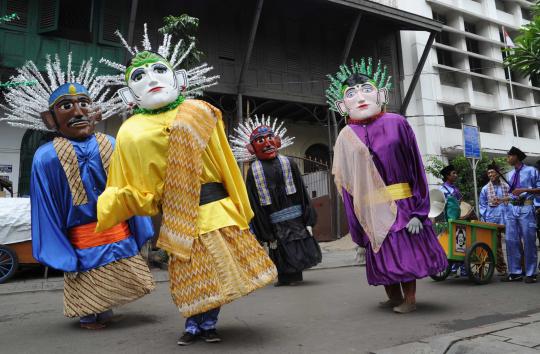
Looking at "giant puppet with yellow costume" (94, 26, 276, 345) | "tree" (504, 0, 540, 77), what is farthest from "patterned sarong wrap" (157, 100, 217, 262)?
"tree" (504, 0, 540, 77)

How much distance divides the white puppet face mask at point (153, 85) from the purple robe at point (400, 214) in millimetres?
1682

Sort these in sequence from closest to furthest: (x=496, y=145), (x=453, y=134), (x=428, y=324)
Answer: (x=428, y=324)
(x=453, y=134)
(x=496, y=145)

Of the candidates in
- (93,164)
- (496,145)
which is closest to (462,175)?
(496,145)

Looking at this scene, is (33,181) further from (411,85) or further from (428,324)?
(411,85)

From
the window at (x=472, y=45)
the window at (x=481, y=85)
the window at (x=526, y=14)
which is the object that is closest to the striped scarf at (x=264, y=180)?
the window at (x=481, y=85)

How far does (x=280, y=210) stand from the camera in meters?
5.73

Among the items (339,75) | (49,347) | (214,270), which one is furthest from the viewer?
(339,75)

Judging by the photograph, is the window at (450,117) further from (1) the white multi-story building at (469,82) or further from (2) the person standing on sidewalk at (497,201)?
(2) the person standing on sidewalk at (497,201)

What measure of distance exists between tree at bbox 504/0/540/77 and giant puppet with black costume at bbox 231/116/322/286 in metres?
3.21

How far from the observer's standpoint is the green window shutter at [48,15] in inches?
400

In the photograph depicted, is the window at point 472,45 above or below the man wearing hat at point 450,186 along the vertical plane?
above

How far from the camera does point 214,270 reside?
2.75 m

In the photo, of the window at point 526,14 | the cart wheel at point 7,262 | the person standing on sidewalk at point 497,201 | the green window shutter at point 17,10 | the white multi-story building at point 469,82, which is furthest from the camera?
the window at point 526,14

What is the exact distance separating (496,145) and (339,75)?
17479 mm
